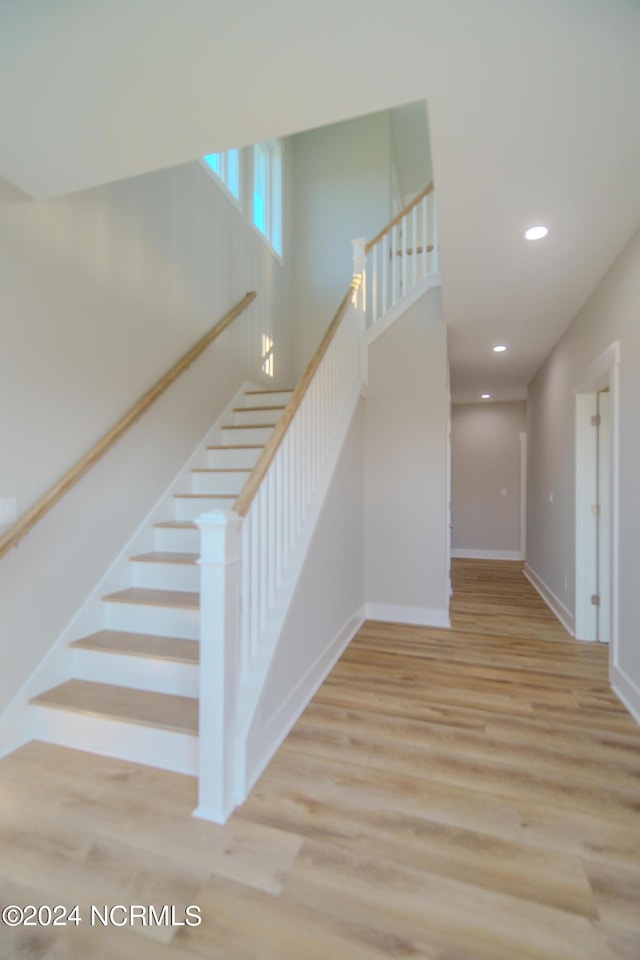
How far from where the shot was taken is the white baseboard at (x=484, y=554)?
23.8 ft

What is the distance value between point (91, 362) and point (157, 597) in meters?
1.34

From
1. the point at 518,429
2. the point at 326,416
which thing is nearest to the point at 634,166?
the point at 326,416

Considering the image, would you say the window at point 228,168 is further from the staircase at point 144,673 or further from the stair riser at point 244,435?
the staircase at point 144,673

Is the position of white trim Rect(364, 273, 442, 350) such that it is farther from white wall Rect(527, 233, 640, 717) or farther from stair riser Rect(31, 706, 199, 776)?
stair riser Rect(31, 706, 199, 776)

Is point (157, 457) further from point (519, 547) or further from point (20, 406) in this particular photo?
point (519, 547)

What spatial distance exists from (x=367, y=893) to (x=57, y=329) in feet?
8.60

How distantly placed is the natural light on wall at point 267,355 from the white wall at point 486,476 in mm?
3877

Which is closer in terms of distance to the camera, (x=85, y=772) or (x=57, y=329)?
(x=85, y=772)

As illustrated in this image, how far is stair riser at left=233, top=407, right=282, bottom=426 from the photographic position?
12.8ft

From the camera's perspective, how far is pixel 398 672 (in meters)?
2.90

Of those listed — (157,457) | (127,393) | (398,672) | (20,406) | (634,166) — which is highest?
(634,166)

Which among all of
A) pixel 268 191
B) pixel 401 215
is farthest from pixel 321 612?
pixel 268 191

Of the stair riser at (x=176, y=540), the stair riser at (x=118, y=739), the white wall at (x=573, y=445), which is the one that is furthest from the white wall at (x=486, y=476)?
the stair riser at (x=118, y=739)

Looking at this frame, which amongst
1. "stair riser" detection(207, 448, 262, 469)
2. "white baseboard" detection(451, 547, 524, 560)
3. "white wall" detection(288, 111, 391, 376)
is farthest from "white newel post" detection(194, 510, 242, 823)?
"white baseboard" detection(451, 547, 524, 560)
